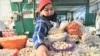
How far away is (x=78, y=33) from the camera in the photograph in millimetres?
1213

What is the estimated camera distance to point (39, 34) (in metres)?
0.97

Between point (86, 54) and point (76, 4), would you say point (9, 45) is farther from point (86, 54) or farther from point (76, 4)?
point (76, 4)

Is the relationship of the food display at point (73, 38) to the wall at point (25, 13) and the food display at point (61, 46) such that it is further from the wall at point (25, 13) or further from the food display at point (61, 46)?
the wall at point (25, 13)

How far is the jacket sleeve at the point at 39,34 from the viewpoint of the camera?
2.93ft

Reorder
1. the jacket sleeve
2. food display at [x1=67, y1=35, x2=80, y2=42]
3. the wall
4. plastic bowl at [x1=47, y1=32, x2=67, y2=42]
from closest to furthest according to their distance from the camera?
the jacket sleeve
plastic bowl at [x1=47, y1=32, x2=67, y2=42]
food display at [x1=67, y1=35, x2=80, y2=42]
the wall

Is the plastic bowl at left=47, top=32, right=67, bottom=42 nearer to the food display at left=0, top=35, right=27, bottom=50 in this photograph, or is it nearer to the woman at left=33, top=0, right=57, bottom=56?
the woman at left=33, top=0, right=57, bottom=56

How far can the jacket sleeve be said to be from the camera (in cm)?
89

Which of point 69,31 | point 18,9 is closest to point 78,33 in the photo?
point 69,31

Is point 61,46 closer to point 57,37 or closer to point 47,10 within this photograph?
point 57,37

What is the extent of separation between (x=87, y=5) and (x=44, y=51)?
1.99 m

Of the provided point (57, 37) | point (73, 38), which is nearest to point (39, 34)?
point (57, 37)

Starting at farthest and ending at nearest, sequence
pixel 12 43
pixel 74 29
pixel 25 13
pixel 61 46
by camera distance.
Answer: pixel 25 13, pixel 74 29, pixel 12 43, pixel 61 46

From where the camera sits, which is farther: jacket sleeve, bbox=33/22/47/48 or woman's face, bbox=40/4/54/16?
woman's face, bbox=40/4/54/16

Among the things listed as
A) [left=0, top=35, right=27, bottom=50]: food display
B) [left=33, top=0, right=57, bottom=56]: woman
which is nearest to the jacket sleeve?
[left=33, top=0, right=57, bottom=56]: woman
